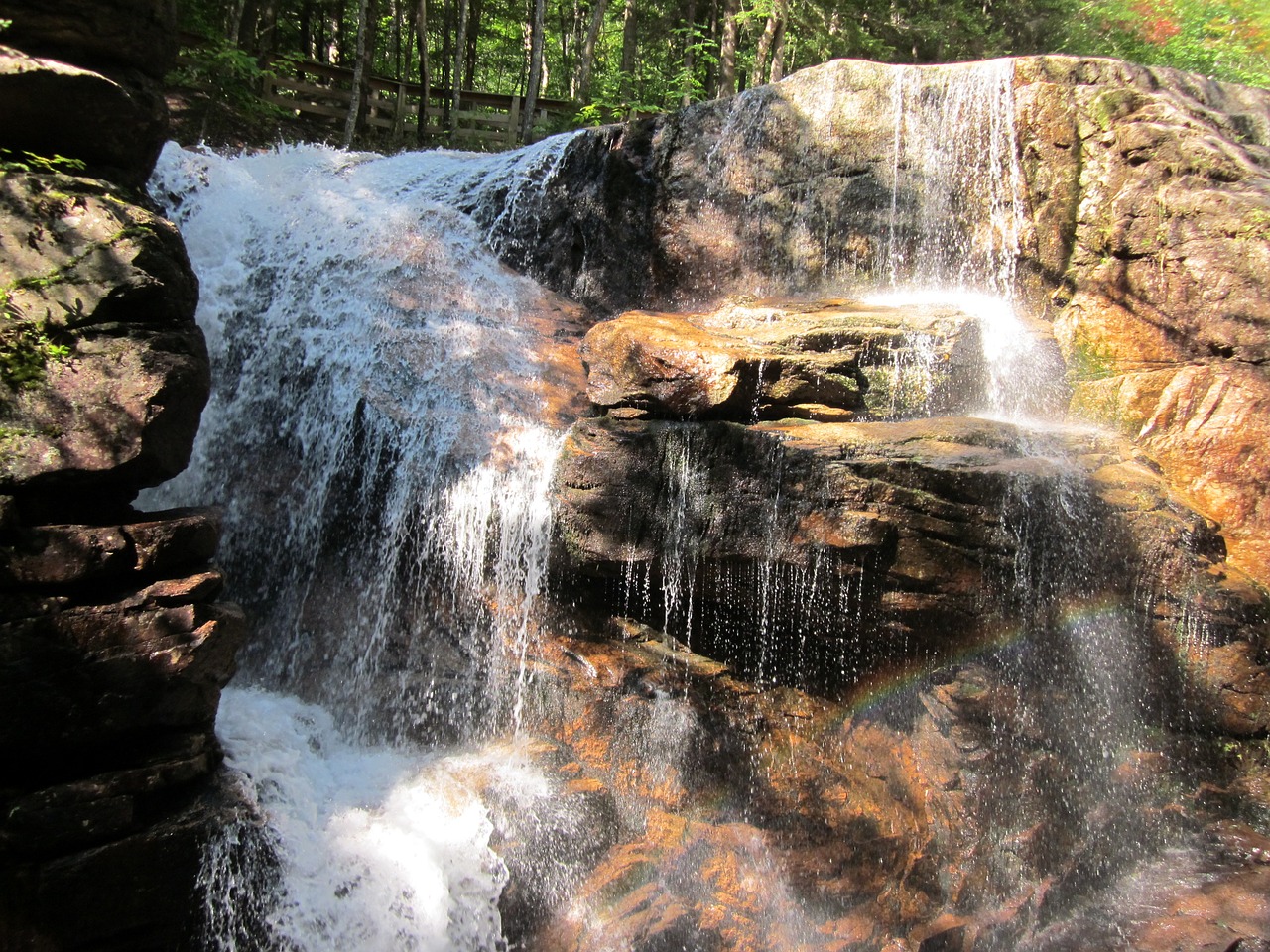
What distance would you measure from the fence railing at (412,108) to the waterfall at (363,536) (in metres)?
7.66

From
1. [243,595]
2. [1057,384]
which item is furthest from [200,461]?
[1057,384]

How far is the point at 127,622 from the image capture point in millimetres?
4691

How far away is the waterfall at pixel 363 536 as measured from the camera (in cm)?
518

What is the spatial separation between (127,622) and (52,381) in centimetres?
144

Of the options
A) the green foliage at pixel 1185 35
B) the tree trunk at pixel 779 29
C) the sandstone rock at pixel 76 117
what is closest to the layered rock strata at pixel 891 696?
the sandstone rock at pixel 76 117

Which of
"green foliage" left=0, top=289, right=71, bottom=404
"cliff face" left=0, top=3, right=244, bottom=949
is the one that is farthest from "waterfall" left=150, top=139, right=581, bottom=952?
"green foliage" left=0, top=289, right=71, bottom=404

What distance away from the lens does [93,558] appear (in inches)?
184

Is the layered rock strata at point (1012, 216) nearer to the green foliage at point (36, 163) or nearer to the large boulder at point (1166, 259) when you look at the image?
the large boulder at point (1166, 259)

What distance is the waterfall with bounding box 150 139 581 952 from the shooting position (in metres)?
5.18

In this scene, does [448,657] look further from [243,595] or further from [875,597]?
[875,597]

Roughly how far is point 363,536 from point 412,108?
1565cm

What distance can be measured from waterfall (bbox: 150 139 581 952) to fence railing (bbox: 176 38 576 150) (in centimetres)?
766

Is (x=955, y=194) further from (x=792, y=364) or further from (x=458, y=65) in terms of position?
(x=458, y=65)

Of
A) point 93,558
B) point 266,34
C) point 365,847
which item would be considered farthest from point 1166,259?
Answer: point 266,34
